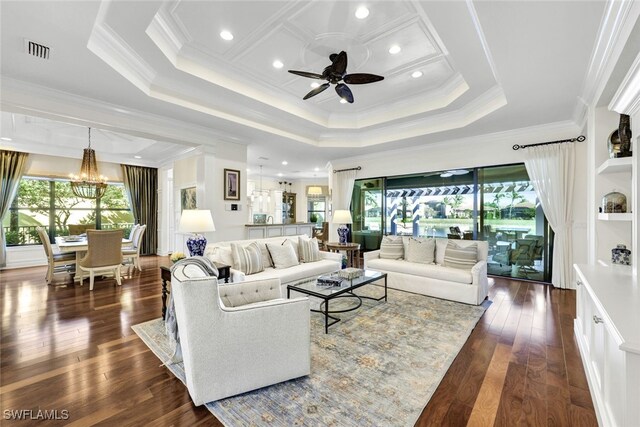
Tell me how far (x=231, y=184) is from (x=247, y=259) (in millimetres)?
2219

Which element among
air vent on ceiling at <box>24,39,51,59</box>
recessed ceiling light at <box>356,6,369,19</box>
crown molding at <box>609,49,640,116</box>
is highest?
recessed ceiling light at <box>356,6,369,19</box>

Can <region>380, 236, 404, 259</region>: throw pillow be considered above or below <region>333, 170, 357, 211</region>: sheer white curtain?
below

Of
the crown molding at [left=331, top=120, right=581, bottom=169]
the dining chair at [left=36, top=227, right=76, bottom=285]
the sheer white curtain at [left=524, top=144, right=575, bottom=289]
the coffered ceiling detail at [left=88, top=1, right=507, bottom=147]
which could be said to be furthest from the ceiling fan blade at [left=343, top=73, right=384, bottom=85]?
the dining chair at [left=36, top=227, right=76, bottom=285]

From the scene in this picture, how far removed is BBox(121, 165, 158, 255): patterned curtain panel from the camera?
7.62m

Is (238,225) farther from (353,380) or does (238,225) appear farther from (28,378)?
(353,380)

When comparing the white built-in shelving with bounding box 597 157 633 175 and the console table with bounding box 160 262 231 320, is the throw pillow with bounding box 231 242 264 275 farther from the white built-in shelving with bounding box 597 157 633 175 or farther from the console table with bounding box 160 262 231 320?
the white built-in shelving with bounding box 597 157 633 175

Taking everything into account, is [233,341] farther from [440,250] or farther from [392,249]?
[440,250]

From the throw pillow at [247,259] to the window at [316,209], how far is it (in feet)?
27.9

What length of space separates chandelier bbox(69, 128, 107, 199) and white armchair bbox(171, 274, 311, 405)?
16.6 ft

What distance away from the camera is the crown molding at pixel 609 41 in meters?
1.86

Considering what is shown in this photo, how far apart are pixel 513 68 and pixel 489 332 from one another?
9.21ft

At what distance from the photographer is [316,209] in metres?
12.5

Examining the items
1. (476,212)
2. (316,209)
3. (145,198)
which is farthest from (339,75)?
(316,209)

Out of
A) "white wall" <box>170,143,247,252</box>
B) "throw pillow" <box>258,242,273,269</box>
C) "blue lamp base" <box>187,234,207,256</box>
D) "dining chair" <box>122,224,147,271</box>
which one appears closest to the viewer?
"blue lamp base" <box>187,234,207,256</box>
